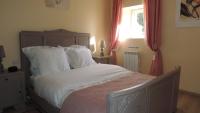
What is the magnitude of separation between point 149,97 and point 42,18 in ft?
8.08

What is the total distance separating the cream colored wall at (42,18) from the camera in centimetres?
290

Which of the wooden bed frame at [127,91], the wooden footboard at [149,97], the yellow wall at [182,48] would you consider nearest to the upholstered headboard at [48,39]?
the wooden bed frame at [127,91]

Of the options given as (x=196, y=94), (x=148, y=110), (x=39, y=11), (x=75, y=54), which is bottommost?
(x=196, y=94)

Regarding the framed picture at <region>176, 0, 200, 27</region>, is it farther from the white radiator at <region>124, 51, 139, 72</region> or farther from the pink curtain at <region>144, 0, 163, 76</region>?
the white radiator at <region>124, 51, 139, 72</region>

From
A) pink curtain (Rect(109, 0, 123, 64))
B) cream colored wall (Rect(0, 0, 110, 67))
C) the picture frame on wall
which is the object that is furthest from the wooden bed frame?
pink curtain (Rect(109, 0, 123, 64))

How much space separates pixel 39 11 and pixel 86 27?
1180mm

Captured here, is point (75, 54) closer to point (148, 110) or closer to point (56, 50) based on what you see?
point (56, 50)

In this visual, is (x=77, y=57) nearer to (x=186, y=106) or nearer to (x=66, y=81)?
(x=66, y=81)

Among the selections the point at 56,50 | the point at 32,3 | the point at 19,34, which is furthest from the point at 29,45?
the point at 32,3

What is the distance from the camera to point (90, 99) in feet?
6.08

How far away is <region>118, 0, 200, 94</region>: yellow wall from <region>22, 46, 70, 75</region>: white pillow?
2071 mm

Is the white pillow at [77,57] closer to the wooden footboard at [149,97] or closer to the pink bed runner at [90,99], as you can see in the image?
the pink bed runner at [90,99]

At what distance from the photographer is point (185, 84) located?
3.44 metres

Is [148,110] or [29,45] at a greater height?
[29,45]
